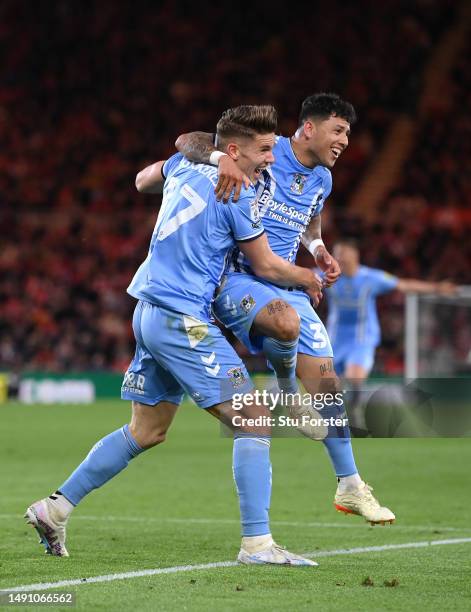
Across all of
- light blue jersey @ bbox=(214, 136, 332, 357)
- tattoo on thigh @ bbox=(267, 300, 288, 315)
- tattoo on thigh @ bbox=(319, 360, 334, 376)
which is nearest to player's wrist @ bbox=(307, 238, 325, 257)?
light blue jersey @ bbox=(214, 136, 332, 357)

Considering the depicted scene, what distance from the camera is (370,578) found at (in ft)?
18.9

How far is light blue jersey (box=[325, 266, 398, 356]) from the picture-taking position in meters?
14.8

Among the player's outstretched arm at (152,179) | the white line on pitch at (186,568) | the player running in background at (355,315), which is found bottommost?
the white line on pitch at (186,568)

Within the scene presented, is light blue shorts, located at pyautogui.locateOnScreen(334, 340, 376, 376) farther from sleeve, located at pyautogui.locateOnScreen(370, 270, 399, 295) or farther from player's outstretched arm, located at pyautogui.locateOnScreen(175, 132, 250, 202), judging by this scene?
player's outstretched arm, located at pyautogui.locateOnScreen(175, 132, 250, 202)

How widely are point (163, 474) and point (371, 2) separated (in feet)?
75.1

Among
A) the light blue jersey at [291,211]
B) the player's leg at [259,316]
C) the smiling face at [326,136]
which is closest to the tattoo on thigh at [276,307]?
the player's leg at [259,316]

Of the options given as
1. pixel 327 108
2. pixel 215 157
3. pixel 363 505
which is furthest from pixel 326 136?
pixel 363 505

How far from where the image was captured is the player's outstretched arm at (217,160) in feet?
19.8

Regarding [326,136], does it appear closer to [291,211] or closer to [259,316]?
[291,211]

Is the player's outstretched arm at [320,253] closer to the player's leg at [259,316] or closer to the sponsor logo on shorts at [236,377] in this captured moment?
the player's leg at [259,316]

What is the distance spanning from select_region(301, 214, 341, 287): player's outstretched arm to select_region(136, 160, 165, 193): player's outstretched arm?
1.02 m

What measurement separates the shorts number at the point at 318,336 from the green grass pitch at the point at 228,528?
1.13 meters

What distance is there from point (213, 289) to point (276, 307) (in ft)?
1.49

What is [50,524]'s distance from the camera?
6.43 m
